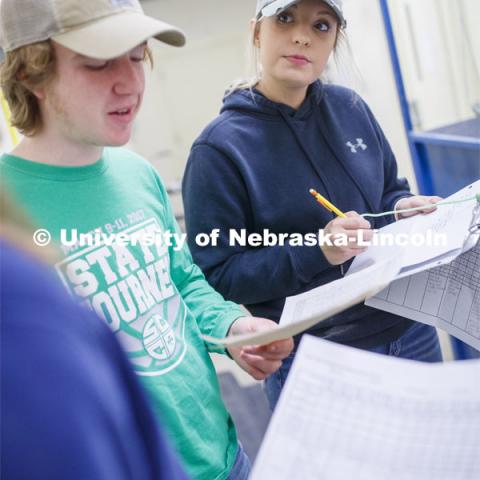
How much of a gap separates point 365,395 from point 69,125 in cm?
59

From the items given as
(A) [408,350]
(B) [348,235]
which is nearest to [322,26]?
(B) [348,235]

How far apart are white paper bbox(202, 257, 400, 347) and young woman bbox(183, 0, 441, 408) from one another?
0.53 feet

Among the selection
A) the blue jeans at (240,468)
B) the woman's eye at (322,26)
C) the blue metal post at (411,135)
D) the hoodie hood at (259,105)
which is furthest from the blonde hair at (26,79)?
the blue metal post at (411,135)

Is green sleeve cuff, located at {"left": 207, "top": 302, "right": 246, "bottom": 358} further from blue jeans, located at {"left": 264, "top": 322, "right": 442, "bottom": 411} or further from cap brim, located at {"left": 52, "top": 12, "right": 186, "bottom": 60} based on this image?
cap brim, located at {"left": 52, "top": 12, "right": 186, "bottom": 60}

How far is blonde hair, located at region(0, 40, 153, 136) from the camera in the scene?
0.85 metres

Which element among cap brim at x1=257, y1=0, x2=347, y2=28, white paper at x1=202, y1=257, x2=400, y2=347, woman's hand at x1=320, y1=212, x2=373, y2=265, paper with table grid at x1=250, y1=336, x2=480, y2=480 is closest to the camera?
paper with table grid at x1=250, y1=336, x2=480, y2=480

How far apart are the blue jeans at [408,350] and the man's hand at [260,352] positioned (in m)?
0.28

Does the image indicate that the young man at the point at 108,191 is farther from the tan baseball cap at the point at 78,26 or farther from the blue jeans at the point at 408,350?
the blue jeans at the point at 408,350

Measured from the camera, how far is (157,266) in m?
0.94

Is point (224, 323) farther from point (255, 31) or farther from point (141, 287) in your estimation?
point (255, 31)

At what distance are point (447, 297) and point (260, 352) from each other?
1.04 feet

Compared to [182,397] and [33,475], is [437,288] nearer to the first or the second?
[182,397]

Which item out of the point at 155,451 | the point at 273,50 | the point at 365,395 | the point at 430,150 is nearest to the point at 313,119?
the point at 273,50

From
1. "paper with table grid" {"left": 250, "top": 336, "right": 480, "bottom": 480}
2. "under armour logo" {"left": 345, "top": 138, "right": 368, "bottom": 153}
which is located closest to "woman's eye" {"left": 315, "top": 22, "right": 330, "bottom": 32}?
"under armour logo" {"left": 345, "top": 138, "right": 368, "bottom": 153}
